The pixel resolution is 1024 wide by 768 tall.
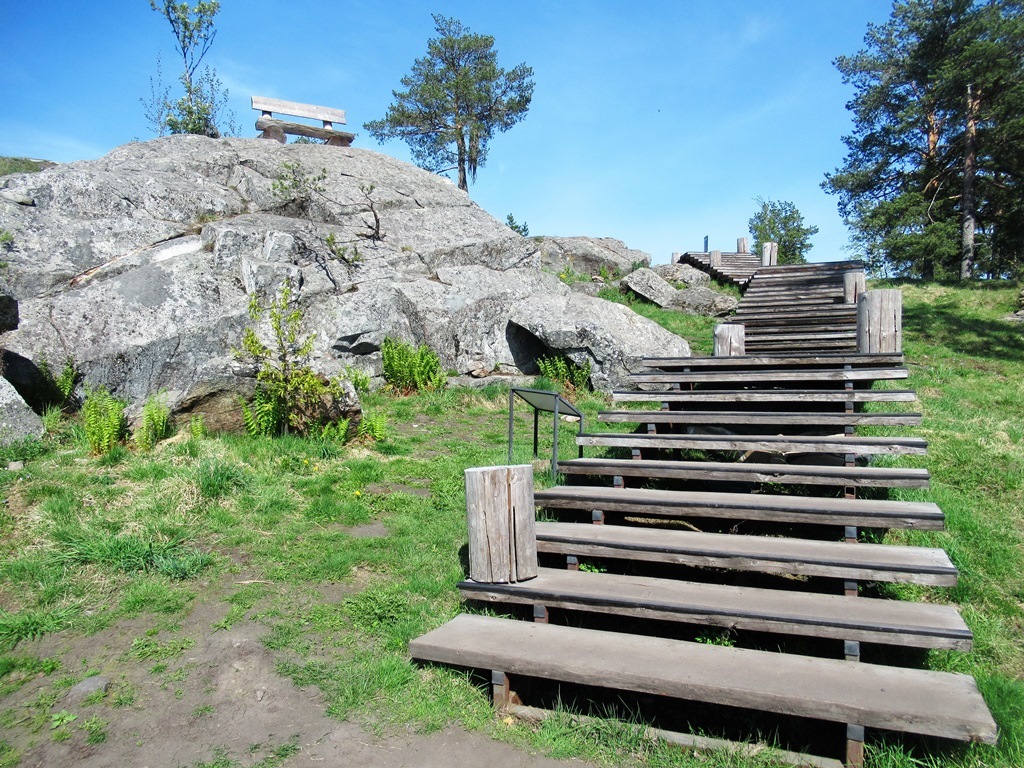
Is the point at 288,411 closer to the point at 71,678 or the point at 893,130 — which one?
the point at 71,678

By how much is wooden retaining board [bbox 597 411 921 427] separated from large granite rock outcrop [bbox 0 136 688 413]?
A: 3.60m

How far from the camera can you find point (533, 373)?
38.2ft

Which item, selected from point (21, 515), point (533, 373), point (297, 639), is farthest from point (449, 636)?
point (533, 373)

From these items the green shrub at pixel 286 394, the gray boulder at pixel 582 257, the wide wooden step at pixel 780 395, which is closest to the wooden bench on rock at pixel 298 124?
the gray boulder at pixel 582 257

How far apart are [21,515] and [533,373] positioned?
7717mm

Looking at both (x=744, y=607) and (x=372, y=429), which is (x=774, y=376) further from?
(x=372, y=429)

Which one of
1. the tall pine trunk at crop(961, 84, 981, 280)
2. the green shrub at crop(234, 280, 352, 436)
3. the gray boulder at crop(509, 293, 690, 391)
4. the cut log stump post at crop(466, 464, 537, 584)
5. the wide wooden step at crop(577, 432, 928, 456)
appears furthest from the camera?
the tall pine trunk at crop(961, 84, 981, 280)

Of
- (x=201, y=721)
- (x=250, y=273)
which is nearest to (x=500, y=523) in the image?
(x=201, y=721)

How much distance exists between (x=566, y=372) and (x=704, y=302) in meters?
7.76

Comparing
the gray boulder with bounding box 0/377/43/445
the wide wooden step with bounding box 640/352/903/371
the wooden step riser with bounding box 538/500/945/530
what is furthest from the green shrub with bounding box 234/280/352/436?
the wide wooden step with bounding box 640/352/903/371

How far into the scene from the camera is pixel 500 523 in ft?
14.9

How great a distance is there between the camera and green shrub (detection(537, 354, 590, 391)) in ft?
35.3

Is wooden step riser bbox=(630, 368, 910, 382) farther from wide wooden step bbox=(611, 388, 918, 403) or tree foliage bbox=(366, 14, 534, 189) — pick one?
tree foliage bbox=(366, 14, 534, 189)

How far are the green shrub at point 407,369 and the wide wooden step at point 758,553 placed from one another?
19.3 feet
